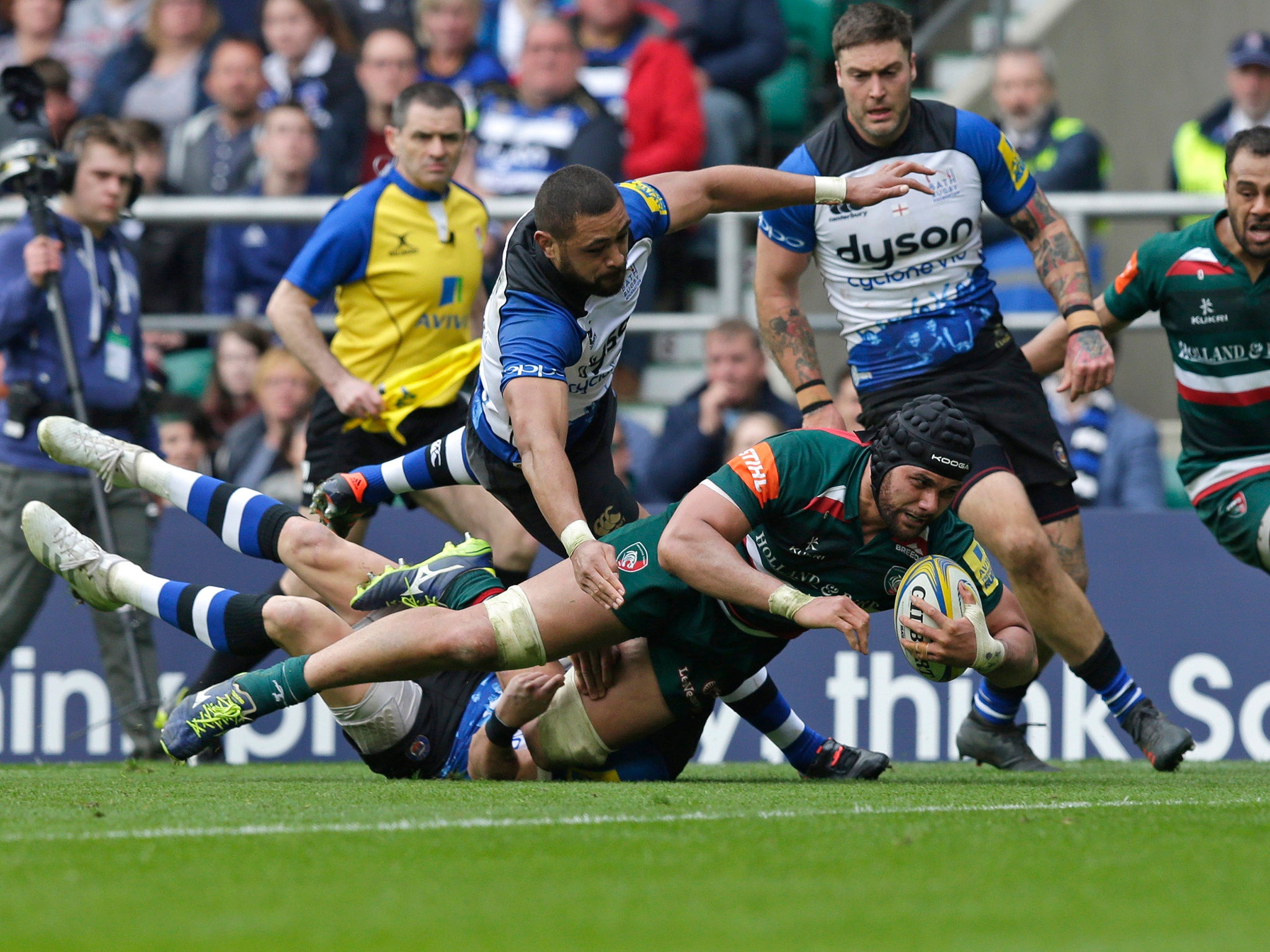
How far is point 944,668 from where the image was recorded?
4.86 m

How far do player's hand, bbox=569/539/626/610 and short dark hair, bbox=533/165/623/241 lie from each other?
1021 mm

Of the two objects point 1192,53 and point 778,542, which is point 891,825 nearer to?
point 778,542

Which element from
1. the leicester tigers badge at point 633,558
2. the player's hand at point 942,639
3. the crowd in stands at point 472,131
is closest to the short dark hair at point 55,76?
the crowd in stands at point 472,131

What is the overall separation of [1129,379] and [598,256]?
606 cm

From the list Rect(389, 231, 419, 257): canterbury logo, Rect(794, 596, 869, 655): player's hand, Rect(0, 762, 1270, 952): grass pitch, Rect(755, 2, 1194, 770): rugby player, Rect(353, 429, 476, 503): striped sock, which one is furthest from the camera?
Rect(389, 231, 419, 257): canterbury logo

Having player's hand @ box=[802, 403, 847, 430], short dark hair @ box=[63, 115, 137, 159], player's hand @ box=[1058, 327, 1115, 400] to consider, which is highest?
short dark hair @ box=[63, 115, 137, 159]

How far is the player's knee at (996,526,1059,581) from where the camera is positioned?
Result: 562 centimetres

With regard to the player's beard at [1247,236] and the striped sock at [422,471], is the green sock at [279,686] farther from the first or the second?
the player's beard at [1247,236]

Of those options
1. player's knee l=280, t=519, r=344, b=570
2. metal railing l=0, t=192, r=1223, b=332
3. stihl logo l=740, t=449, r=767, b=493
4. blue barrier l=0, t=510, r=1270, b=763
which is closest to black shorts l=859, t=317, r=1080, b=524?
stihl logo l=740, t=449, r=767, b=493

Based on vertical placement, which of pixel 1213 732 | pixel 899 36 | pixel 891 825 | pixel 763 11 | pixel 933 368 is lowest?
pixel 1213 732

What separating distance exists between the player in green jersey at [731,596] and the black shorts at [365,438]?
1.88 meters

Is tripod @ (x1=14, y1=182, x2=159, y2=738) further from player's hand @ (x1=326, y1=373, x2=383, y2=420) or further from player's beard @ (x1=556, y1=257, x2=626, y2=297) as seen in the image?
player's beard @ (x1=556, y1=257, x2=626, y2=297)

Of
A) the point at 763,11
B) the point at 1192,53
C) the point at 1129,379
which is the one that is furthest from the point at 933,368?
the point at 1192,53

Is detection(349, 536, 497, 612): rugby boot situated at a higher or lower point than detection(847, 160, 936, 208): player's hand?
lower
